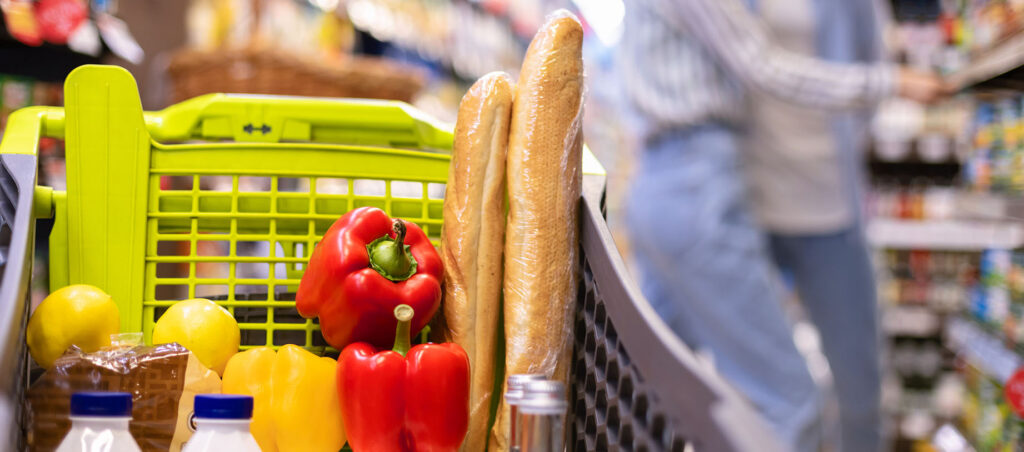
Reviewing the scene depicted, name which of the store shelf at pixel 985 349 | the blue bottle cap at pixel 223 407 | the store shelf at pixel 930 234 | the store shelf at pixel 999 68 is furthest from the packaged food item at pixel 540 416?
the store shelf at pixel 930 234

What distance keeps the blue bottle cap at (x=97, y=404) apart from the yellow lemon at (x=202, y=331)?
0.95ft

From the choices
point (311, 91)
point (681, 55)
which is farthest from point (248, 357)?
point (311, 91)

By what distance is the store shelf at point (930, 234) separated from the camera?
13.5 feet

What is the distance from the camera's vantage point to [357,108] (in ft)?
4.27

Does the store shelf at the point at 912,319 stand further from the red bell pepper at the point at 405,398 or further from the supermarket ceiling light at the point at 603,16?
the red bell pepper at the point at 405,398

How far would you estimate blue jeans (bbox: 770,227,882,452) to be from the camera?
7.46ft

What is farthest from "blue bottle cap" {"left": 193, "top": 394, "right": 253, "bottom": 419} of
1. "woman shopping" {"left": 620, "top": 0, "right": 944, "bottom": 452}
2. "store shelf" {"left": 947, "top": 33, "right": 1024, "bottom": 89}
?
"store shelf" {"left": 947, "top": 33, "right": 1024, "bottom": 89}

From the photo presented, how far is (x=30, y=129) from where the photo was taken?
1083 mm

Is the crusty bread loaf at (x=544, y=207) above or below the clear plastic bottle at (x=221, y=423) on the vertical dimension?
above

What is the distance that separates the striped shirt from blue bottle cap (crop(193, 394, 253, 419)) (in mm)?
1513

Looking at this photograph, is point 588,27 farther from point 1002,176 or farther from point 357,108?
point 357,108

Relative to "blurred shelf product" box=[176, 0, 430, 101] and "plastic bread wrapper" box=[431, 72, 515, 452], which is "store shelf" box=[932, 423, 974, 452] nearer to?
"blurred shelf product" box=[176, 0, 430, 101]

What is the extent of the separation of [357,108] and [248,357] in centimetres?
43

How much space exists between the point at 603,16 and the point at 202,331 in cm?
628
